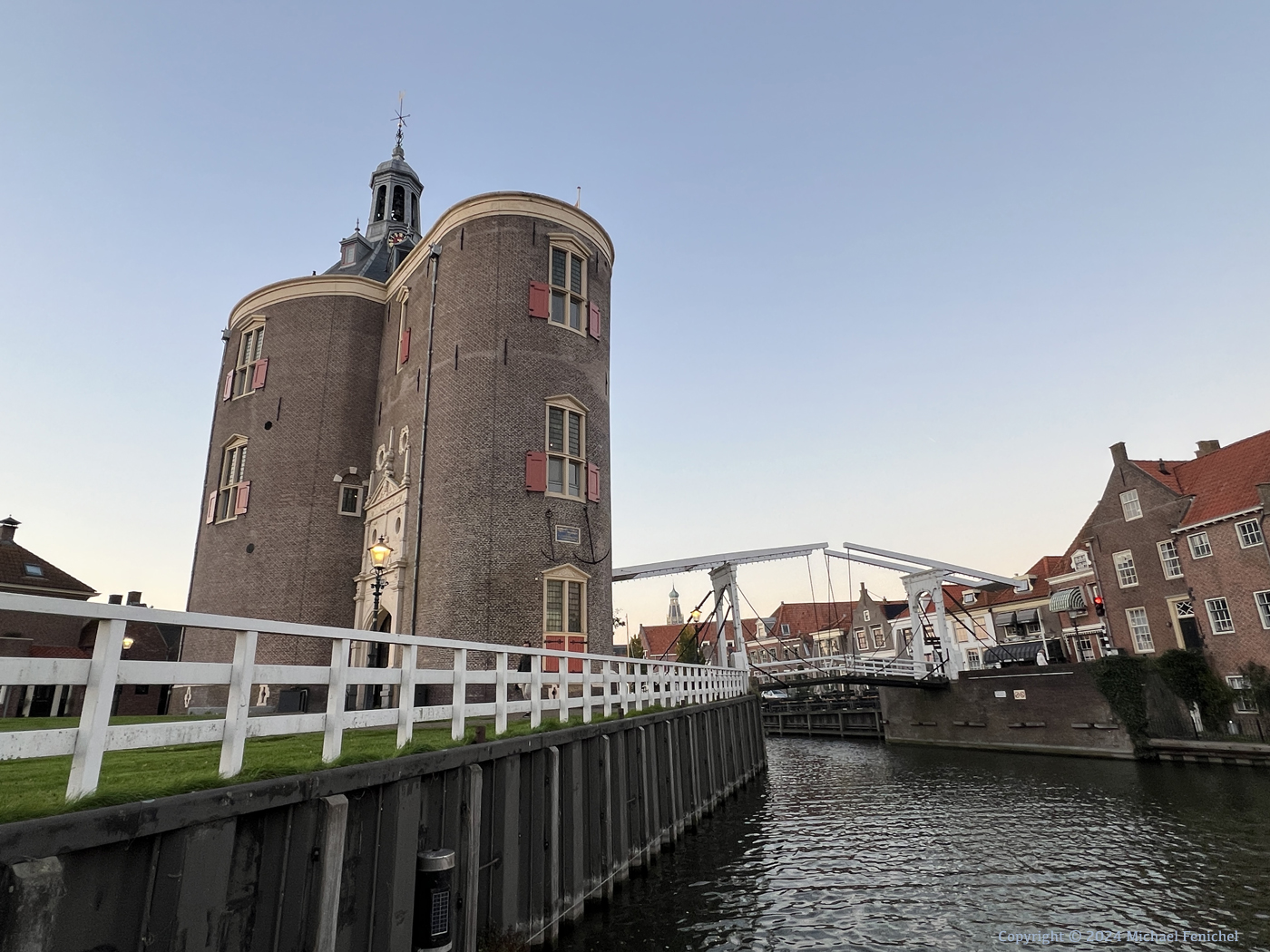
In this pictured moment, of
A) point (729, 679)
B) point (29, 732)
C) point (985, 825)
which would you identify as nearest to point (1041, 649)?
point (729, 679)

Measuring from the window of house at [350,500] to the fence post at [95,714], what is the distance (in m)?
24.5

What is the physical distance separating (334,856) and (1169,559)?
37177mm

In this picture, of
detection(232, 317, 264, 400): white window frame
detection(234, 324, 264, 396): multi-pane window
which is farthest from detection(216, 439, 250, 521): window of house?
detection(234, 324, 264, 396): multi-pane window

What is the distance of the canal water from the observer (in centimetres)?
919

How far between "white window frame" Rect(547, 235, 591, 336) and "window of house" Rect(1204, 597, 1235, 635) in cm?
2712

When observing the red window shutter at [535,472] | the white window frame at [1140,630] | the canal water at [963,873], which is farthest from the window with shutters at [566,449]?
the white window frame at [1140,630]

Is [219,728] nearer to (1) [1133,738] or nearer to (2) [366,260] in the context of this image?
(1) [1133,738]

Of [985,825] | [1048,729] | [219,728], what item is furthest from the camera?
[1048,729]

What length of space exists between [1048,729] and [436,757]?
30.8 m

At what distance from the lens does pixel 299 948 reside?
4957 mm

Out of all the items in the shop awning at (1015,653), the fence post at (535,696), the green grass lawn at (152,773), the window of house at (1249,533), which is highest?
the window of house at (1249,533)

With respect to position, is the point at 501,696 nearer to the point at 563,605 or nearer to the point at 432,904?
the point at 432,904

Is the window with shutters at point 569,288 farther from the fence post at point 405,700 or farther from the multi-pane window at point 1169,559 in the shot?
the multi-pane window at point 1169,559

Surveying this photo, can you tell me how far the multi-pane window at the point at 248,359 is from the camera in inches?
1167
